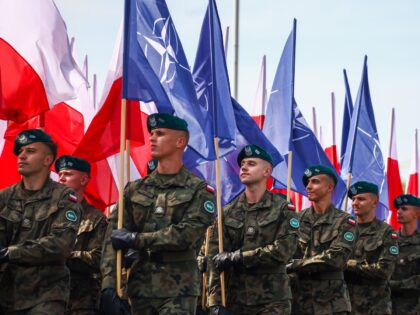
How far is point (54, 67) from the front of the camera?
10.7 meters

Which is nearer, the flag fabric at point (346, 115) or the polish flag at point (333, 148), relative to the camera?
the flag fabric at point (346, 115)

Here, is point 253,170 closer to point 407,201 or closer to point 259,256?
point 259,256

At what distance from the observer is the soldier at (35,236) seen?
8.58 meters

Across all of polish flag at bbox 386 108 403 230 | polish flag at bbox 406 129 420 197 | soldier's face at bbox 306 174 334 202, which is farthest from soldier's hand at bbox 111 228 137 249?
polish flag at bbox 406 129 420 197

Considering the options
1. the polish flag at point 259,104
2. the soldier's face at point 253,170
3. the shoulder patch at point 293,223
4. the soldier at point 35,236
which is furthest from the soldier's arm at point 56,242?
the polish flag at point 259,104

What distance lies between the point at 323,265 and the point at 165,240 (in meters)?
3.44

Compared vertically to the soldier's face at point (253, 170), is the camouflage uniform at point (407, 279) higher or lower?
lower

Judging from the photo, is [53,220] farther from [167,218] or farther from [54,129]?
[54,129]

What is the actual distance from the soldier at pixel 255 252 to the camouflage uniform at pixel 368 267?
293cm

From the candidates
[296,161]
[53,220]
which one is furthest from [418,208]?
[53,220]

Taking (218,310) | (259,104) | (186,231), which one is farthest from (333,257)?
(259,104)

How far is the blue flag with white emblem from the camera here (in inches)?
394

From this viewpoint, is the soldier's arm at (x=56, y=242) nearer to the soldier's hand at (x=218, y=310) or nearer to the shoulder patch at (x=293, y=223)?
the soldier's hand at (x=218, y=310)

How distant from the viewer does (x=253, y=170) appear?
33.7ft
